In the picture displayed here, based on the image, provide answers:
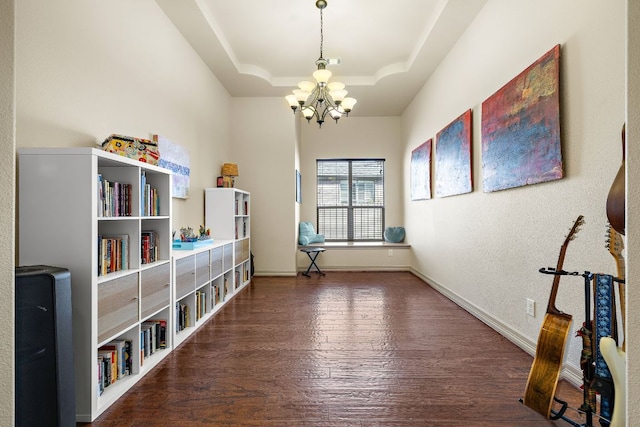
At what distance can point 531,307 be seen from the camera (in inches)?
98.4

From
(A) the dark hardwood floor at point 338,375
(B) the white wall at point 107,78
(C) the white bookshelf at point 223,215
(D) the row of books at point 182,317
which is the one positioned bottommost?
(A) the dark hardwood floor at point 338,375

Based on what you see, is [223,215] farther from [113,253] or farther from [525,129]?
[525,129]

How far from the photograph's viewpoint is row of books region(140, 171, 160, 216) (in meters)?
2.27

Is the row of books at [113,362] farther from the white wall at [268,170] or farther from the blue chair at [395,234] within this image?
the blue chair at [395,234]

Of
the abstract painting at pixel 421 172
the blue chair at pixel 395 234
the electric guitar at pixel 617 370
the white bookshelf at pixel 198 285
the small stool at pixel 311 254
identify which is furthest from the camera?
the blue chair at pixel 395 234

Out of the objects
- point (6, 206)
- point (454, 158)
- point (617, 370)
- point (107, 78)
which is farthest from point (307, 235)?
point (6, 206)

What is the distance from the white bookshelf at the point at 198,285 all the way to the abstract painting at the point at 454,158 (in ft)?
9.65

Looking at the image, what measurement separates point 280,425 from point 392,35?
4245 mm

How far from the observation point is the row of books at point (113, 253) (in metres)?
1.90

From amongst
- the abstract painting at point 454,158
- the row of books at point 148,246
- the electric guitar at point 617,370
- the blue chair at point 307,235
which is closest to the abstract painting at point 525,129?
the abstract painting at point 454,158

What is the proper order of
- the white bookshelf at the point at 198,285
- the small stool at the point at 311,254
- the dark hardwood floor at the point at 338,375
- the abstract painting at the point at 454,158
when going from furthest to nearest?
the small stool at the point at 311,254 → the abstract painting at the point at 454,158 → the white bookshelf at the point at 198,285 → the dark hardwood floor at the point at 338,375

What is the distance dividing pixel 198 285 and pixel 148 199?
47.0 inches

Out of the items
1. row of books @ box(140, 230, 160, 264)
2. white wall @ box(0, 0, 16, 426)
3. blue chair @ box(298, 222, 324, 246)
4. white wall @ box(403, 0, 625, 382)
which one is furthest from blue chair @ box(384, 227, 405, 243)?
white wall @ box(0, 0, 16, 426)

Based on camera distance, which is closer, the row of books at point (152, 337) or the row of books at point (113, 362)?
the row of books at point (113, 362)
